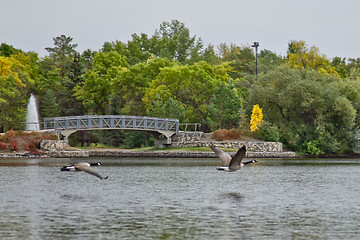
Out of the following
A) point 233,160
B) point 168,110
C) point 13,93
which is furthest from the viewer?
point 13,93

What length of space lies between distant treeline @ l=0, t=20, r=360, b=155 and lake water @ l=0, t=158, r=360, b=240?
2904cm

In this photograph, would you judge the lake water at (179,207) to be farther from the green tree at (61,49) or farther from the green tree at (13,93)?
the green tree at (61,49)

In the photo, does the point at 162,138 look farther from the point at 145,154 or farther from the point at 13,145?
the point at 13,145

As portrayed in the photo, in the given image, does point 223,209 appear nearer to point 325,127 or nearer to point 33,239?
point 33,239

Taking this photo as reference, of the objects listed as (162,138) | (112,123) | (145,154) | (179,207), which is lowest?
(179,207)

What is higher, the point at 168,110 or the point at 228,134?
the point at 168,110

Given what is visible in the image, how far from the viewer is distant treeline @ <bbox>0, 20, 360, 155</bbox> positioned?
66.6 metres

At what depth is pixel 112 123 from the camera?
67.2 metres

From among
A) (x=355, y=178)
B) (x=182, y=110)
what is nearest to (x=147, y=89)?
(x=182, y=110)

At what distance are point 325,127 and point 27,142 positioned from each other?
28.9m

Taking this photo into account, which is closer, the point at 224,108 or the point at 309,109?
the point at 309,109

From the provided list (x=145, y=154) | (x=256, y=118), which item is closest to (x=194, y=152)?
(x=145, y=154)

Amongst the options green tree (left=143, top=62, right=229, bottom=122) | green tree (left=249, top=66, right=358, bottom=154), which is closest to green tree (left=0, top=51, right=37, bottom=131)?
green tree (left=143, top=62, right=229, bottom=122)

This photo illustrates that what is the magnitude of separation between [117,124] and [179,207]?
4403 cm
